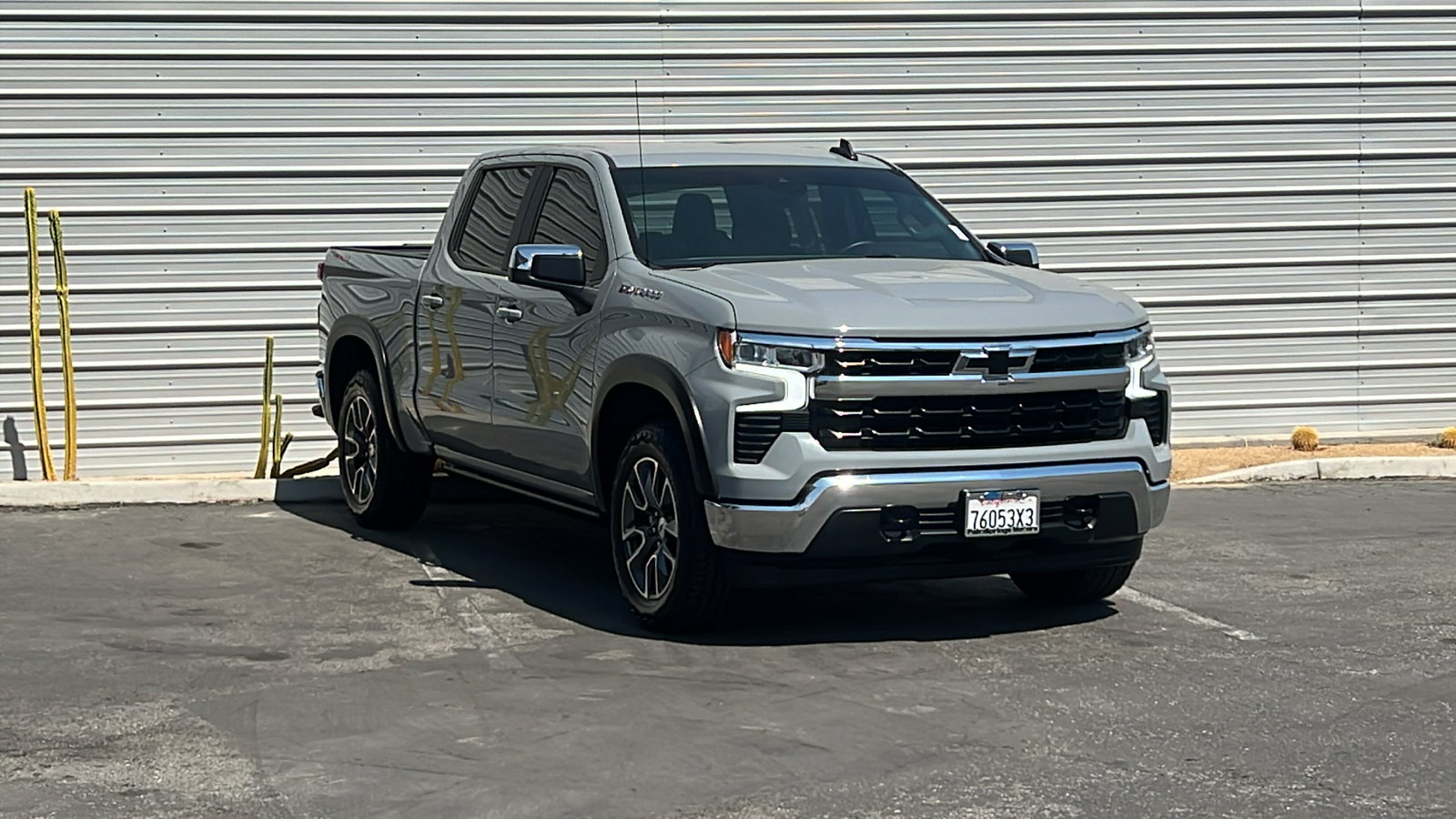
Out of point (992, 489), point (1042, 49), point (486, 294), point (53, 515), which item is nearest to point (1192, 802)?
point (992, 489)

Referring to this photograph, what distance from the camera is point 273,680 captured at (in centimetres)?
716

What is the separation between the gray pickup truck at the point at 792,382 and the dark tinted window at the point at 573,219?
0.02 metres

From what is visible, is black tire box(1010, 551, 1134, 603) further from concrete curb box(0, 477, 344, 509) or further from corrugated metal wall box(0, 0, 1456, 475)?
corrugated metal wall box(0, 0, 1456, 475)

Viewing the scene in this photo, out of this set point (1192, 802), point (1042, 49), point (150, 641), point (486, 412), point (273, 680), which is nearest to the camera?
point (1192, 802)

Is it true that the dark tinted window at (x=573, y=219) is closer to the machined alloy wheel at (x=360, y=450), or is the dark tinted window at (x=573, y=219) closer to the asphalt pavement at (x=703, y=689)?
the asphalt pavement at (x=703, y=689)

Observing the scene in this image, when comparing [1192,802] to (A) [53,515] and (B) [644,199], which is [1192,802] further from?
(A) [53,515]

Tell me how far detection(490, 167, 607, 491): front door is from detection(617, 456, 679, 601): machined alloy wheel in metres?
0.46

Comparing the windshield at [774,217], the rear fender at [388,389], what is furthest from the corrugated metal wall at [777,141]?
the windshield at [774,217]

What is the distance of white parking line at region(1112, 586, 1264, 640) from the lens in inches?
311

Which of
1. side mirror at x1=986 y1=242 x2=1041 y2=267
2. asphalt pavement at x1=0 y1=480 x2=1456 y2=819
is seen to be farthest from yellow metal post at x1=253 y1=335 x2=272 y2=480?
side mirror at x1=986 y1=242 x2=1041 y2=267

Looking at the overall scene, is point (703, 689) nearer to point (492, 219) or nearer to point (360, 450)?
point (492, 219)

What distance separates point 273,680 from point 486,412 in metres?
2.48

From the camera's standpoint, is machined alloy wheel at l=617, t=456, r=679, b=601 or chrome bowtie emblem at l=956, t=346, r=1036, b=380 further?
machined alloy wheel at l=617, t=456, r=679, b=601

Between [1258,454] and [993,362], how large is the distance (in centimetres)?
690
